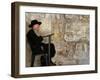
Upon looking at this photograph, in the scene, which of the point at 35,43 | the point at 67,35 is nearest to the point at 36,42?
the point at 35,43

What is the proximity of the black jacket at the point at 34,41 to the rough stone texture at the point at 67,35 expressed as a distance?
37 millimetres

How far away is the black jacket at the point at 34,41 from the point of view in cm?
195

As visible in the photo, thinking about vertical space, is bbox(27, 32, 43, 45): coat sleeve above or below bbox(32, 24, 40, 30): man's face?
below

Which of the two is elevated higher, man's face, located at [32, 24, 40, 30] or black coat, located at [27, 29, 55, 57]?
man's face, located at [32, 24, 40, 30]

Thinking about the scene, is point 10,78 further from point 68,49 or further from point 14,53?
point 68,49

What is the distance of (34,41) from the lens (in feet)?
6.45

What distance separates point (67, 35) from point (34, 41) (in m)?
0.30

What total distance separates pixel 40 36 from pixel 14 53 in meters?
0.26

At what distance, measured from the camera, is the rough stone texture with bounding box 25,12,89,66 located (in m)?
2.00

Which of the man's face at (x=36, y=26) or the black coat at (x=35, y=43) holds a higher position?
the man's face at (x=36, y=26)

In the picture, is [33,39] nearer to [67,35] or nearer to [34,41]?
[34,41]

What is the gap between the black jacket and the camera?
1.95 meters

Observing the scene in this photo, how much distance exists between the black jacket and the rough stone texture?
4cm

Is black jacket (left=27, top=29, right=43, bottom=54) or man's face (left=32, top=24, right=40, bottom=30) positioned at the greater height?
man's face (left=32, top=24, right=40, bottom=30)
